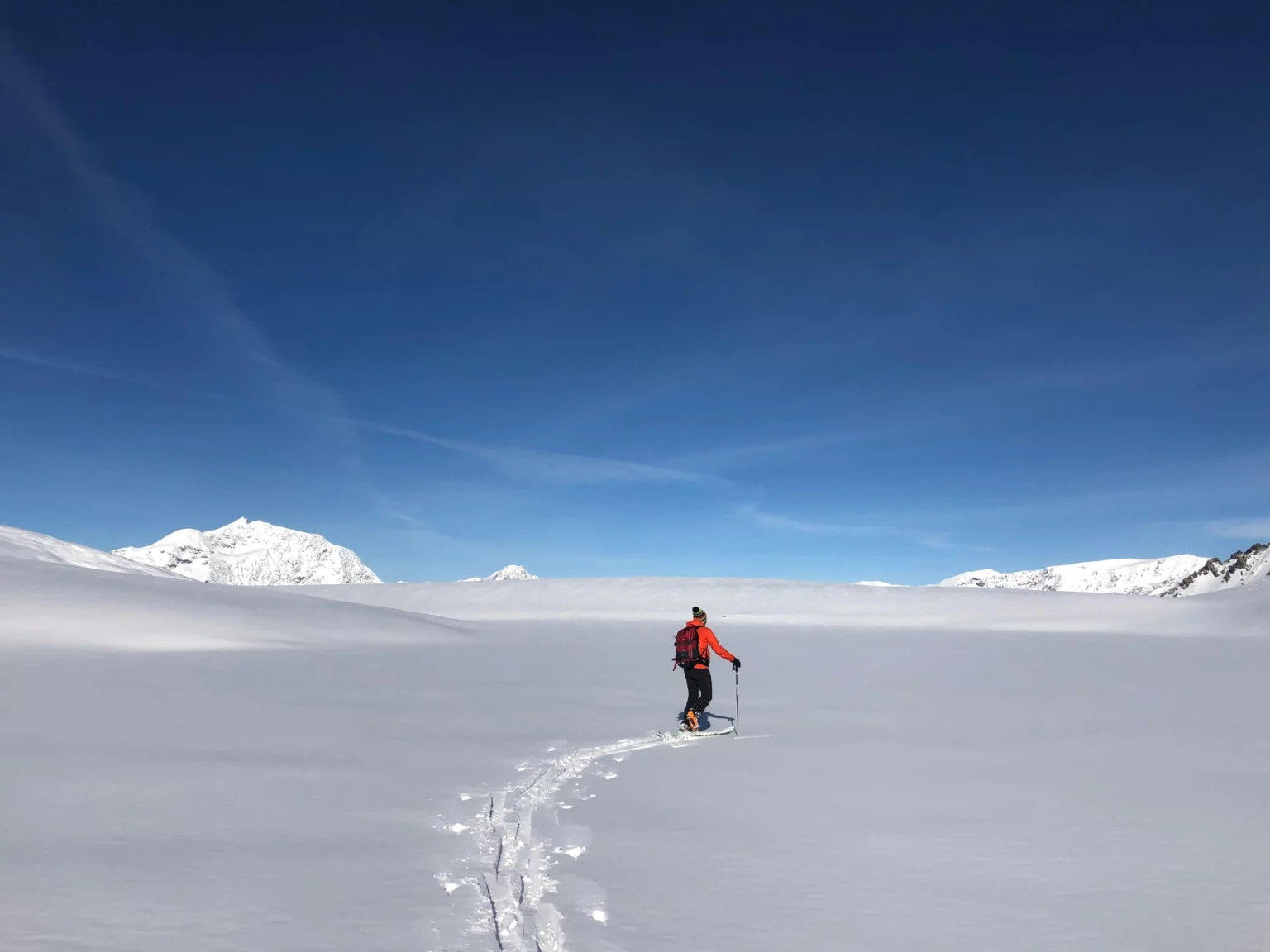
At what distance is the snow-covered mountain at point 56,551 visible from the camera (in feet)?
143

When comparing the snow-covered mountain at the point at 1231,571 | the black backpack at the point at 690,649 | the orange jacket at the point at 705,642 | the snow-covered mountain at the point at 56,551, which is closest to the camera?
the black backpack at the point at 690,649

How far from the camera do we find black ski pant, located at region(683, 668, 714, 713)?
11820 mm

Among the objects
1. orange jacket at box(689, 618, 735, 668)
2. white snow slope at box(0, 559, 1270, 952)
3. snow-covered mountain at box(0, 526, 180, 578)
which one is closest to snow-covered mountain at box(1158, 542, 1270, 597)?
white snow slope at box(0, 559, 1270, 952)

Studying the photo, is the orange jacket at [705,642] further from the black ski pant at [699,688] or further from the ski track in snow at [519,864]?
the ski track in snow at [519,864]

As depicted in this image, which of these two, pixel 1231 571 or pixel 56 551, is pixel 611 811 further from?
pixel 1231 571

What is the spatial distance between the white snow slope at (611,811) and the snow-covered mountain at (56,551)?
102 feet

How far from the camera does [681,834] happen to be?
6234 millimetres

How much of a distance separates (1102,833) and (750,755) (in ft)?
13.0

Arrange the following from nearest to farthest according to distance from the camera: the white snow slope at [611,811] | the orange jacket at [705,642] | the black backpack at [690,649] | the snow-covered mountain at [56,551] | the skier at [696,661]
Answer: the white snow slope at [611,811] < the skier at [696,661] < the black backpack at [690,649] < the orange jacket at [705,642] < the snow-covered mountain at [56,551]

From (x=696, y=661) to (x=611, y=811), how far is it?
5342 mm

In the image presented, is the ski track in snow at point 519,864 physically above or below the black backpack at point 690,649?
below

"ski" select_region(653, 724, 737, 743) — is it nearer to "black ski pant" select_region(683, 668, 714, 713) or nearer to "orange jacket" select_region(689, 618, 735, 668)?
"black ski pant" select_region(683, 668, 714, 713)

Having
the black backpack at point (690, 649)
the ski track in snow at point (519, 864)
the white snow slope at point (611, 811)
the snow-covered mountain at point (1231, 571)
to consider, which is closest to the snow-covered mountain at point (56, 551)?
the white snow slope at point (611, 811)

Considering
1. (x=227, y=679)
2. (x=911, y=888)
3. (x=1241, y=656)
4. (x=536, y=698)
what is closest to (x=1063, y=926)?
(x=911, y=888)
